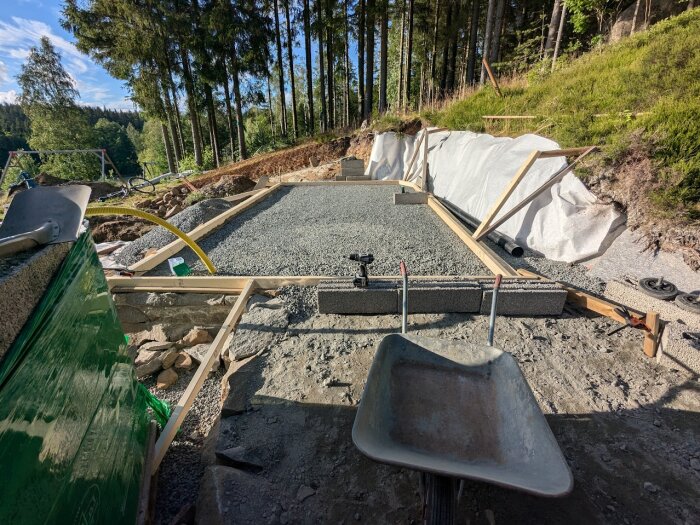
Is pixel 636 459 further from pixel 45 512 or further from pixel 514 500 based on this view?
pixel 45 512

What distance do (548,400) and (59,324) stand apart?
2863 mm

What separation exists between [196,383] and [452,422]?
1.87 metres

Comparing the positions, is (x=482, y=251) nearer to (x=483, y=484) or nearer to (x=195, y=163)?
(x=483, y=484)

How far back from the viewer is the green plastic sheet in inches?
36.5

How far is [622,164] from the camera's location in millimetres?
4551

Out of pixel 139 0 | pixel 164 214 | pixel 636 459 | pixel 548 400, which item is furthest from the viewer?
pixel 139 0

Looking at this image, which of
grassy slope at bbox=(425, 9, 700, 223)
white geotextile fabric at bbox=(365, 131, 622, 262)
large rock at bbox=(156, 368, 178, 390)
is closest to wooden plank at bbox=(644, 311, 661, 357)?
white geotextile fabric at bbox=(365, 131, 622, 262)

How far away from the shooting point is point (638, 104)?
5.57m

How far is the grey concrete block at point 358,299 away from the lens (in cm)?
320

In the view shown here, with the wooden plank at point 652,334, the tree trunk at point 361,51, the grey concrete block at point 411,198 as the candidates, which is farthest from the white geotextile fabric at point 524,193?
the tree trunk at point 361,51

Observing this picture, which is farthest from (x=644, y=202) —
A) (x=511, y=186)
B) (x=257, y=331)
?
(x=257, y=331)

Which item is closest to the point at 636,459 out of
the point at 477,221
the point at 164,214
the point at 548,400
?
the point at 548,400

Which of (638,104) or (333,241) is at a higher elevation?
(638,104)

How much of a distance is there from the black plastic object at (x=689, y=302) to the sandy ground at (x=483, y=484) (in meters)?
0.46
